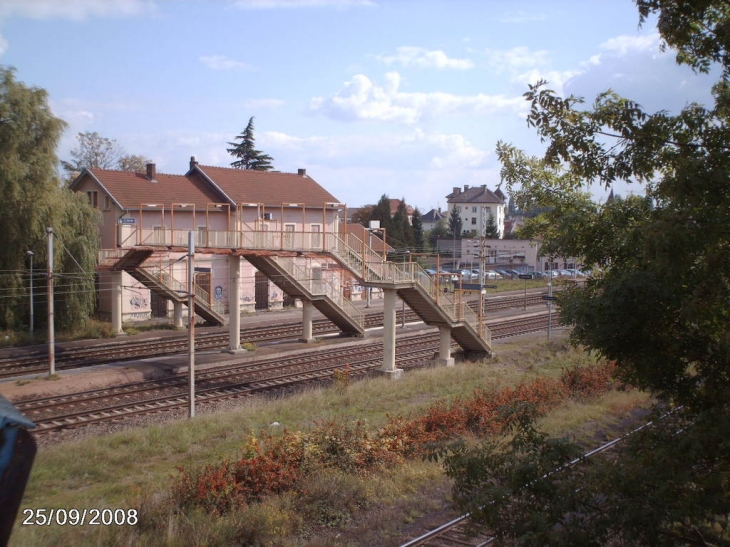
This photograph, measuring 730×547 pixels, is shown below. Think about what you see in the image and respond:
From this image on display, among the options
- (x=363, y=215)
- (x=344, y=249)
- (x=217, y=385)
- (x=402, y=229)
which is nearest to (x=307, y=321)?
(x=344, y=249)

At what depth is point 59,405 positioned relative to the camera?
19.2 m

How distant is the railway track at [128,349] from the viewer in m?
25.1

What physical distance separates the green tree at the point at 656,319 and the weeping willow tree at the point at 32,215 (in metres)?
29.3

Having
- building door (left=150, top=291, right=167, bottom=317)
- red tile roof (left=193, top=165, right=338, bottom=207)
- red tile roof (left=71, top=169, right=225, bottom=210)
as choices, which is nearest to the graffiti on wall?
building door (left=150, top=291, right=167, bottom=317)

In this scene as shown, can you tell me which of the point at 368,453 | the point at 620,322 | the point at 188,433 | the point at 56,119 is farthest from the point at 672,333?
the point at 56,119

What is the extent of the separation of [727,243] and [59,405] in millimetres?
18809

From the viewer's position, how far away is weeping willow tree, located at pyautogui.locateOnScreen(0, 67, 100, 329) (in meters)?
30.8

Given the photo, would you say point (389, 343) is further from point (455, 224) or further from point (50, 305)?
point (455, 224)

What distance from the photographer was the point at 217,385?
22.8m

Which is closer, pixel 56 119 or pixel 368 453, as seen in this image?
pixel 368 453

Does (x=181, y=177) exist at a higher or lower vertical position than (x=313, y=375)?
higher

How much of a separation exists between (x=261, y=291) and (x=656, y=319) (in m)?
40.7

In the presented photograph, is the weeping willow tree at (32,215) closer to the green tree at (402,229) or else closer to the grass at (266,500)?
the grass at (266,500)

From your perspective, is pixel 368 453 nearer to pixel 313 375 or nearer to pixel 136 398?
pixel 136 398
